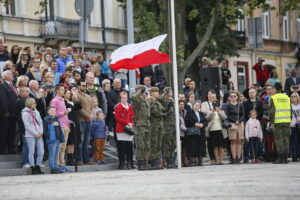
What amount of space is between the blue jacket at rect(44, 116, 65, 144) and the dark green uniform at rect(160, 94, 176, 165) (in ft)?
8.82

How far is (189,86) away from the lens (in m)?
29.1

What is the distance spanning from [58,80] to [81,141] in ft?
8.39

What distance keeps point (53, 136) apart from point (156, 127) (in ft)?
8.48

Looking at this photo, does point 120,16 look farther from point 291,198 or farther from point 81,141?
point 291,198

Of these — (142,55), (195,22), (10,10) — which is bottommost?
(142,55)

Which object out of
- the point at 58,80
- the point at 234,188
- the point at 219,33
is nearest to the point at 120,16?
the point at 219,33

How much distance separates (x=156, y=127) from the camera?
2383 cm

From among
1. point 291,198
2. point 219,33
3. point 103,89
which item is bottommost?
point 291,198

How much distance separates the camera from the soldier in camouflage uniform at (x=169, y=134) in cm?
2420

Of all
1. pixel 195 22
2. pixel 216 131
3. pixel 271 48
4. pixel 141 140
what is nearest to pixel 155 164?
pixel 141 140

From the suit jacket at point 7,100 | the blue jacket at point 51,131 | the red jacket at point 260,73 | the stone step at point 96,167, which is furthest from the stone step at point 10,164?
the red jacket at point 260,73

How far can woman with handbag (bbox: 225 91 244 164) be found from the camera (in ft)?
87.5

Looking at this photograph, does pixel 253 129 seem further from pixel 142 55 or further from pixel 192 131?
pixel 142 55

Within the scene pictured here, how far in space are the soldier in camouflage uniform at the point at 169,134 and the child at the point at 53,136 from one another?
2639 millimetres
